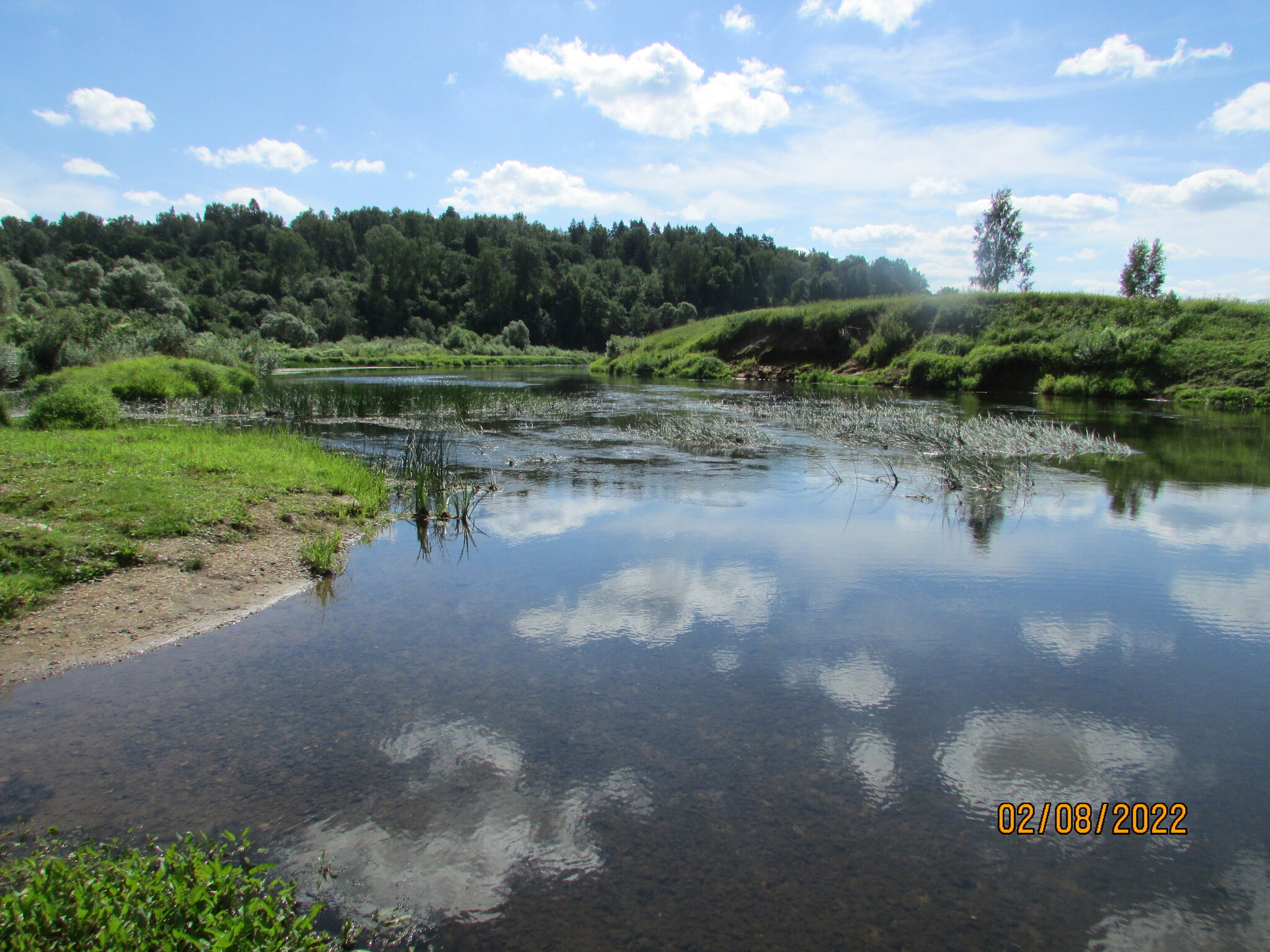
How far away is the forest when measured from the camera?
341ft

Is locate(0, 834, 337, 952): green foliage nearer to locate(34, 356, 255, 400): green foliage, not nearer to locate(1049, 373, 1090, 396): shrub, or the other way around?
locate(34, 356, 255, 400): green foliage

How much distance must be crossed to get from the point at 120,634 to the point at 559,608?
416 cm

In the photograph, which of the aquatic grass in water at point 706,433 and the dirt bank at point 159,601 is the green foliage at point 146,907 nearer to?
the dirt bank at point 159,601

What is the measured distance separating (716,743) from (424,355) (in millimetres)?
82622

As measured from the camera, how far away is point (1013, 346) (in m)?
41.9

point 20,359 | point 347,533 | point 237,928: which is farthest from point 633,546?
point 20,359

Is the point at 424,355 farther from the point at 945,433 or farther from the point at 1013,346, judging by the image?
the point at 945,433

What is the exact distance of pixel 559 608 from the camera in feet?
26.3

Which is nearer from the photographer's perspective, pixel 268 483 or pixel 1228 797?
pixel 1228 797

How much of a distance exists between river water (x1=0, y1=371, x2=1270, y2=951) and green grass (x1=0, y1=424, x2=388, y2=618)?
1.83 meters

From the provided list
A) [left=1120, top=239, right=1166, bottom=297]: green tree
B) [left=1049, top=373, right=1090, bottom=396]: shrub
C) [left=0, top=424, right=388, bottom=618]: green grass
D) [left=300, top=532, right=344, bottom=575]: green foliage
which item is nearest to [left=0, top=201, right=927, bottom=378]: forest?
[left=1120, top=239, right=1166, bottom=297]: green tree

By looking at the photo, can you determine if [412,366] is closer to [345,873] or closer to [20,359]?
[20,359]

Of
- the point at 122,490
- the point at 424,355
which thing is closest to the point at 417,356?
the point at 424,355

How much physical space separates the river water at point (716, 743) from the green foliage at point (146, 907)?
1.45ft
